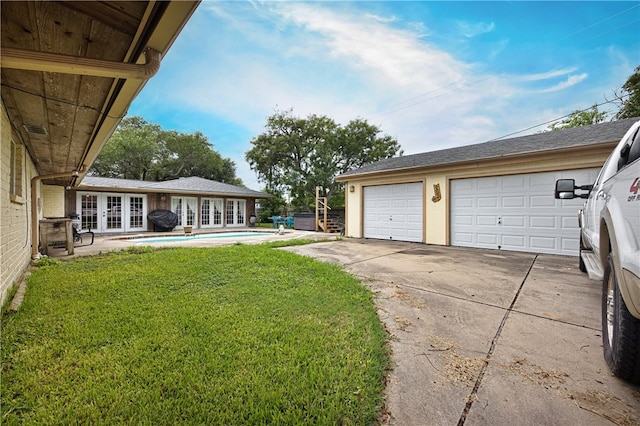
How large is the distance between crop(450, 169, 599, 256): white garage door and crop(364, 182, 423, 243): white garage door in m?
1.10

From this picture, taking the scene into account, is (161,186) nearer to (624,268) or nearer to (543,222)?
(543,222)

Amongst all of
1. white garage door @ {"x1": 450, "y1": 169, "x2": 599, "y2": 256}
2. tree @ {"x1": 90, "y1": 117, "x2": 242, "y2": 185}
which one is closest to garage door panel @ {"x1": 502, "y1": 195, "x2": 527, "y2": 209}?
white garage door @ {"x1": 450, "y1": 169, "x2": 599, "y2": 256}

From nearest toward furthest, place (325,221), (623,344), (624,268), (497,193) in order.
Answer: (624,268) → (623,344) → (497,193) → (325,221)

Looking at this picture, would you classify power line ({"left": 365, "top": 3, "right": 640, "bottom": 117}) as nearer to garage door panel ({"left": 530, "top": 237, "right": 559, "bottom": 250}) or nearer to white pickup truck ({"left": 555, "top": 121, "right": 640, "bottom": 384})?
garage door panel ({"left": 530, "top": 237, "right": 559, "bottom": 250})

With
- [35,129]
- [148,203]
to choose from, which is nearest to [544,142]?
[35,129]

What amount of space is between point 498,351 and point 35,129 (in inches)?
248

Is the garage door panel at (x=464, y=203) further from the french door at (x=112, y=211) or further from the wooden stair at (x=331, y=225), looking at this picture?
the french door at (x=112, y=211)

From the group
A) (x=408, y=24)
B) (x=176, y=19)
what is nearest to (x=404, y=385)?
(x=176, y=19)

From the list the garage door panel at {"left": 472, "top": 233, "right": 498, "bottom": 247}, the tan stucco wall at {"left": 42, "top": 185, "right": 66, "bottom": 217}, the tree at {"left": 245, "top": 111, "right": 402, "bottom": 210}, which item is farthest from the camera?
the tree at {"left": 245, "top": 111, "right": 402, "bottom": 210}

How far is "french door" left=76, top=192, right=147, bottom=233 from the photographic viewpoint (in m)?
11.8

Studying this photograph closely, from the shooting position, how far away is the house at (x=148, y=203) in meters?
11.7

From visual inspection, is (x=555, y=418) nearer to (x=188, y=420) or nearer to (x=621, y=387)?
(x=621, y=387)

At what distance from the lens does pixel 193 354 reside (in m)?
2.02

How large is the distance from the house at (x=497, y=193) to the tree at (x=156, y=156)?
2035 cm
